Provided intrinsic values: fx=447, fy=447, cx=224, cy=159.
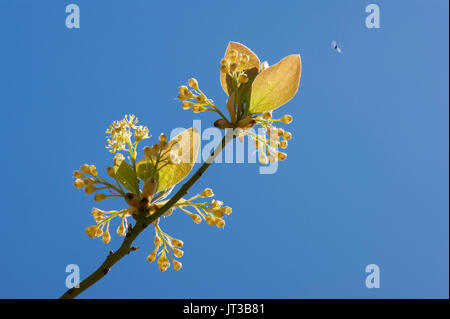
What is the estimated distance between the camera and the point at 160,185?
1.35 m

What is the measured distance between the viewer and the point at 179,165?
133 centimetres

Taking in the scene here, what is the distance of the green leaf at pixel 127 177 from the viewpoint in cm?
130

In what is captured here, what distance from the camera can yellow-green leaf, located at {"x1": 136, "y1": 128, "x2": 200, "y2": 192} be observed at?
1.32 meters

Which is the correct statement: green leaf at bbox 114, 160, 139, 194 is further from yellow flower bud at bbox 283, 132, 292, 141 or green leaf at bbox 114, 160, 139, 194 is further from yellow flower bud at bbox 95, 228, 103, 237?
yellow flower bud at bbox 283, 132, 292, 141

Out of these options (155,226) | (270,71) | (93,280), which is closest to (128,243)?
(93,280)

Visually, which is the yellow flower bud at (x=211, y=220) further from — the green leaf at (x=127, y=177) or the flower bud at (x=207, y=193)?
the green leaf at (x=127, y=177)

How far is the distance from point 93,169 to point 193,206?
309mm

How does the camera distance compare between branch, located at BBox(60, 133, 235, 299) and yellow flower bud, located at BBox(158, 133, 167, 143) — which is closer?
branch, located at BBox(60, 133, 235, 299)

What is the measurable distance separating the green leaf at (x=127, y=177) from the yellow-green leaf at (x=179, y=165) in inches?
1.1

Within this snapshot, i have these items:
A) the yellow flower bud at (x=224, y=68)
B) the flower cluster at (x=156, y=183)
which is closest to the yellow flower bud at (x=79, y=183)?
the flower cluster at (x=156, y=183)

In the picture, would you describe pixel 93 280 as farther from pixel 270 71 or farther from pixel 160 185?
pixel 270 71

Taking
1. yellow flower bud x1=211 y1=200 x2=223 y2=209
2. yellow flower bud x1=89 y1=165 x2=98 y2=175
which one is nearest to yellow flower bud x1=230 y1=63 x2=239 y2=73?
yellow flower bud x1=211 y1=200 x2=223 y2=209

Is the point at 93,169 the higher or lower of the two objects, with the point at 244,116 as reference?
lower

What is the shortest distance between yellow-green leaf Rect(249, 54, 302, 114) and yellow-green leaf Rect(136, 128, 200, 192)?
20cm
